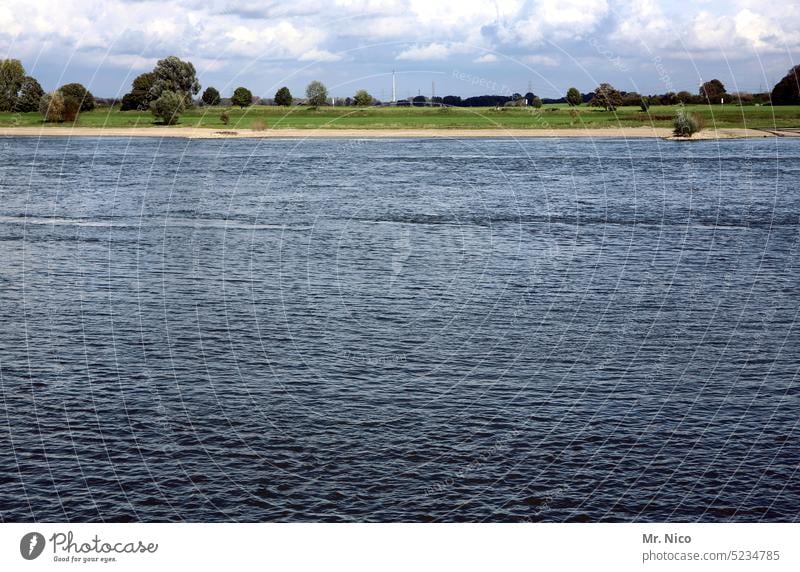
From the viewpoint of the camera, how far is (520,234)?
9900 centimetres

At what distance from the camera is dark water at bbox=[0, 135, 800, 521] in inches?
1577

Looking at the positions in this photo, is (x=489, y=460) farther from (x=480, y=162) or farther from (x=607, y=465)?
(x=480, y=162)

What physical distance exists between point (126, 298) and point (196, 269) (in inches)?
438
